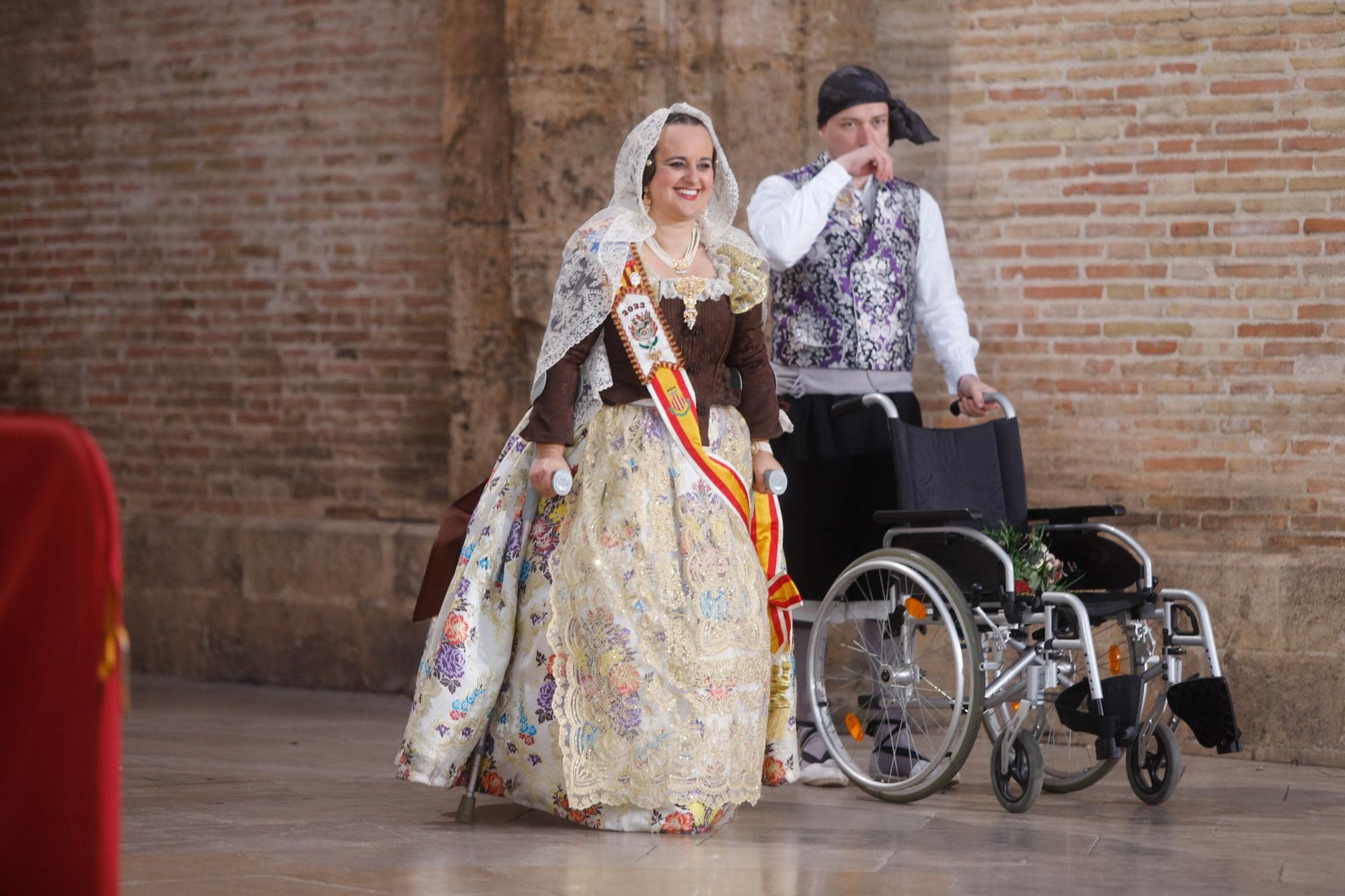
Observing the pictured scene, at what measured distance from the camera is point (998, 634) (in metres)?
4.58

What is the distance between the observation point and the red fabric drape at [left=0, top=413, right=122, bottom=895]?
7.83 feet

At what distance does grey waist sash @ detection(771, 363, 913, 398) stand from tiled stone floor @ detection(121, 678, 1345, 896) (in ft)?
3.71

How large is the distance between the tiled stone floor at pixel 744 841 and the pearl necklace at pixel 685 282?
49.6 inches

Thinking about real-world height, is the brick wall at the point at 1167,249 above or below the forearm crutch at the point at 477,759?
above

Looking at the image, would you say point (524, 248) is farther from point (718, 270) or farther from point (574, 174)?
point (718, 270)

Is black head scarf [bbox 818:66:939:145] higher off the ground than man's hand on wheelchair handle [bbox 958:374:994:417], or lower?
higher

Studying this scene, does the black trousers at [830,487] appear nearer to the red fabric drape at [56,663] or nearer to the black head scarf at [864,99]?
the black head scarf at [864,99]

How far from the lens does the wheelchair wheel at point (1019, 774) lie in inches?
179

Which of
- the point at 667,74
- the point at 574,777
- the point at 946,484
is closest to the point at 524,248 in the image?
the point at 667,74

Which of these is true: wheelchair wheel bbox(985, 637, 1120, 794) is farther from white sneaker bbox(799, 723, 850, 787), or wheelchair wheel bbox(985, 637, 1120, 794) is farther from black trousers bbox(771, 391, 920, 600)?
black trousers bbox(771, 391, 920, 600)

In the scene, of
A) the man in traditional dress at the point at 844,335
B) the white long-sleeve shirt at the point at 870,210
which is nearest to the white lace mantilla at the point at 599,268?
the white long-sleeve shirt at the point at 870,210

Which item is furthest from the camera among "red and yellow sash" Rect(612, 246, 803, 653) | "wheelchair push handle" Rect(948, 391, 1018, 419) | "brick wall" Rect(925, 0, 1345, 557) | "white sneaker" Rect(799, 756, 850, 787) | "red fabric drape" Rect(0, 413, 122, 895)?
"brick wall" Rect(925, 0, 1345, 557)

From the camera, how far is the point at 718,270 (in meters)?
4.55

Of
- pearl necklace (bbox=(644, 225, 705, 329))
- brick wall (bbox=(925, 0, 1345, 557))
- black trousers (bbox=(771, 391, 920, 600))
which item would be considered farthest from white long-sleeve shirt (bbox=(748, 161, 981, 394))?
brick wall (bbox=(925, 0, 1345, 557))
